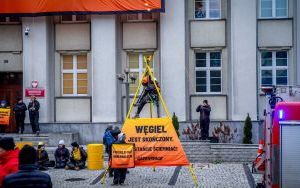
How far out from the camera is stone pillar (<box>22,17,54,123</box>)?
28234 mm

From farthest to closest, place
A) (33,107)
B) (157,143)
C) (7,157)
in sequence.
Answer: (33,107)
(157,143)
(7,157)

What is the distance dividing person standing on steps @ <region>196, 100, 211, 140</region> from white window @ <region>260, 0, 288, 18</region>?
217 inches

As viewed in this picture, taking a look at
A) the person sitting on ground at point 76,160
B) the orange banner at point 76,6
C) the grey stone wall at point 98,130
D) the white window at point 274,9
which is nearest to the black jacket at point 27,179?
the person sitting on ground at point 76,160

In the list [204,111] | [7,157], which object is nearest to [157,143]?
[204,111]

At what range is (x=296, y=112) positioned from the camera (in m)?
10.5

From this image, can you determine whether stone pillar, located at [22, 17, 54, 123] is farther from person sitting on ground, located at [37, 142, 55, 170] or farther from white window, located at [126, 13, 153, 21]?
person sitting on ground, located at [37, 142, 55, 170]

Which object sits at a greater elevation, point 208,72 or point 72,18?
point 72,18

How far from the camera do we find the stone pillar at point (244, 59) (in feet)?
89.9

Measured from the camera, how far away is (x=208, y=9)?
2848cm

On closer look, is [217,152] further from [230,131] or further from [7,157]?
[7,157]

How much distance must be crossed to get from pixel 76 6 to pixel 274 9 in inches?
374

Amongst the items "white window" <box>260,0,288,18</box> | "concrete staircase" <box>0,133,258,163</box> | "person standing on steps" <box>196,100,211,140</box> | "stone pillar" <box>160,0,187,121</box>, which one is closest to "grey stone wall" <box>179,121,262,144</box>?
"stone pillar" <box>160,0,187,121</box>

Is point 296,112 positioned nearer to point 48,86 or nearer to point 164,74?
point 164,74

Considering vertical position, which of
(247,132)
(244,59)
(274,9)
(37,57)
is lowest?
(247,132)
